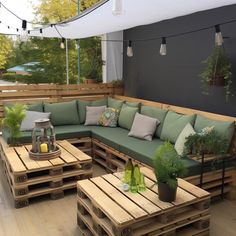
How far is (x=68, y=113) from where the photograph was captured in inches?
199

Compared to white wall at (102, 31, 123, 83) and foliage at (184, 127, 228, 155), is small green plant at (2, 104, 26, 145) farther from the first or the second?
white wall at (102, 31, 123, 83)

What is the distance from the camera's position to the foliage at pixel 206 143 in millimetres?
2955

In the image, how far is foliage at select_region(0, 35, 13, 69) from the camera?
A: 8195mm

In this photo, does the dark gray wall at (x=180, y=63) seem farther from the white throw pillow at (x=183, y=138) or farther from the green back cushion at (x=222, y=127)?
the white throw pillow at (x=183, y=138)

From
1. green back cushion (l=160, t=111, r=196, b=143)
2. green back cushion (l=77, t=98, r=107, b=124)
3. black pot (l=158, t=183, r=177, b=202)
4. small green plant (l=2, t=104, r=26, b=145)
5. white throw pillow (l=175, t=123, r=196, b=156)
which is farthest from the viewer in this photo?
green back cushion (l=77, t=98, r=107, b=124)

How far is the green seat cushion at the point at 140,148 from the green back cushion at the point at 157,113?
161mm

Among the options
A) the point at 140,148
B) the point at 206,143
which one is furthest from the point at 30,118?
the point at 206,143

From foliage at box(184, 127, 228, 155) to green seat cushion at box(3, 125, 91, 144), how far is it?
197 cm

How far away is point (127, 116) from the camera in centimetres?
461

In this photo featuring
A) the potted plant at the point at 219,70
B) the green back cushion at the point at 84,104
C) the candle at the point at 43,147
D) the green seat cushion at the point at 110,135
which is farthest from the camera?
the green back cushion at the point at 84,104

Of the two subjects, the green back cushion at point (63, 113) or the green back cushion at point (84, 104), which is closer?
the green back cushion at point (63, 113)

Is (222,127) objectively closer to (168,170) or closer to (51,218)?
(168,170)

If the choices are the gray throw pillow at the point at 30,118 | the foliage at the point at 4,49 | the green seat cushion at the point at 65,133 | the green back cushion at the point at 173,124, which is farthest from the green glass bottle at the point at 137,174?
the foliage at the point at 4,49

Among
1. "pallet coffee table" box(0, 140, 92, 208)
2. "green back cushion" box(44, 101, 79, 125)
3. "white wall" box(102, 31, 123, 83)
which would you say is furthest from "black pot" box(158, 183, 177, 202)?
"white wall" box(102, 31, 123, 83)
